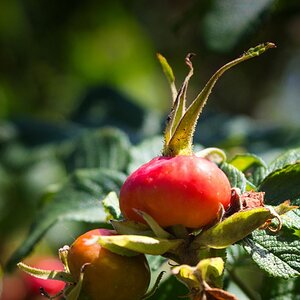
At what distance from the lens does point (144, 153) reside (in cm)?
176

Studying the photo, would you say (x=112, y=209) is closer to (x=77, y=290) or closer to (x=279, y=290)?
(x=77, y=290)

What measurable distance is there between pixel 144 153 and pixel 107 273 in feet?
2.39

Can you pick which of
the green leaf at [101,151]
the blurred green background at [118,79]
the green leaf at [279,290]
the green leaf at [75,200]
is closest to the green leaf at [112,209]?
the green leaf at [75,200]

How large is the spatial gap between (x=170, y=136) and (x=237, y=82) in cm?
326

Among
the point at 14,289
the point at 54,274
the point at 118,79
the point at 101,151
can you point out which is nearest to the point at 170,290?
the point at 54,274

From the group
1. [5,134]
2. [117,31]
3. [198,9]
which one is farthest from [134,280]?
[117,31]

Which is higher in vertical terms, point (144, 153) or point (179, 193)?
point (179, 193)

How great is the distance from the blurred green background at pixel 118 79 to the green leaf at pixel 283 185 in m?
0.87

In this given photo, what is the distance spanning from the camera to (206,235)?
105 cm

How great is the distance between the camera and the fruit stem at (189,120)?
1.09 metres

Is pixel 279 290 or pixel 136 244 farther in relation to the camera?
pixel 279 290

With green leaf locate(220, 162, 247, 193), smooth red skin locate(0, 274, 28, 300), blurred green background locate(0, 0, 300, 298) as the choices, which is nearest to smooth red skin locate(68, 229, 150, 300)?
green leaf locate(220, 162, 247, 193)

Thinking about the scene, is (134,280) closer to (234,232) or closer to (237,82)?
(234,232)

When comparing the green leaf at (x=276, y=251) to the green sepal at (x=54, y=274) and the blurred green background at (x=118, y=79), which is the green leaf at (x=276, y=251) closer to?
the green sepal at (x=54, y=274)
